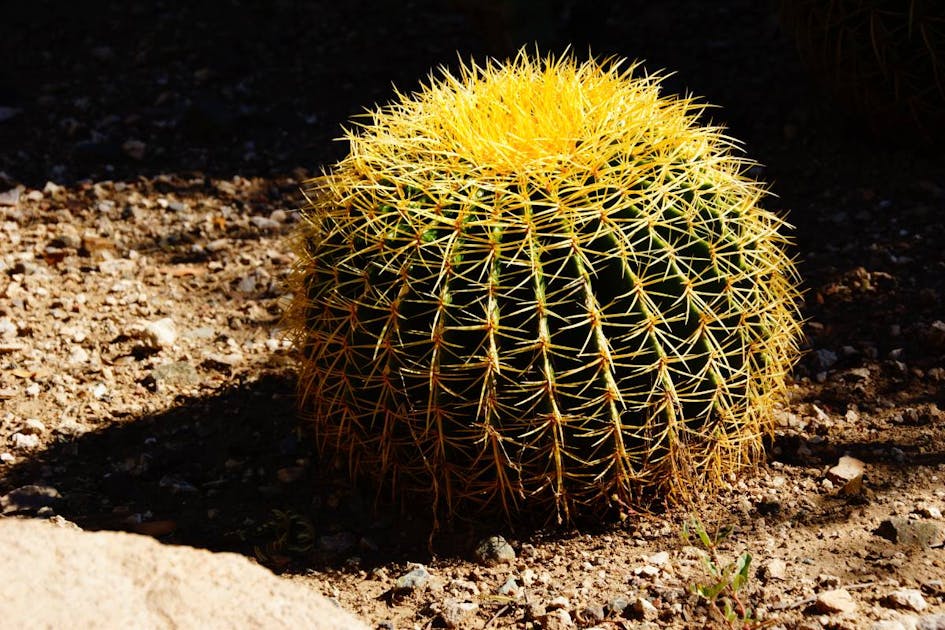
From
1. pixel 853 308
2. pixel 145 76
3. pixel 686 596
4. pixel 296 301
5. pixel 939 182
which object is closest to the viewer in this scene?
pixel 686 596

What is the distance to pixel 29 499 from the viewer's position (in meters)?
3.42

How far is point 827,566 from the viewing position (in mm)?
2926

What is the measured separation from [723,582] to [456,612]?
2.26ft

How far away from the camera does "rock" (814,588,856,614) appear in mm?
2686

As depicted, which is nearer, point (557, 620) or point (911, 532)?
point (557, 620)

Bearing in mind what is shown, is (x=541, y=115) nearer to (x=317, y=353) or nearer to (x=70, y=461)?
(x=317, y=353)

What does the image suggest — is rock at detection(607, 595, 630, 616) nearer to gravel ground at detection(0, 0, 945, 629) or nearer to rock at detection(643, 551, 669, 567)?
gravel ground at detection(0, 0, 945, 629)

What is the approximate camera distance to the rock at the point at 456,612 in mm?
2812

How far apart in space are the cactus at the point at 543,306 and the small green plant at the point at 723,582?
0.55 feet

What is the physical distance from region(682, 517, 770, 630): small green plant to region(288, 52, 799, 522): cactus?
168mm

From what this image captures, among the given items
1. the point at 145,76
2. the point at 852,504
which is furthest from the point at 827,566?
the point at 145,76

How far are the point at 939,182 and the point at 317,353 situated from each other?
10.2 feet

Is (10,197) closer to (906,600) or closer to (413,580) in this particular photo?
(413,580)

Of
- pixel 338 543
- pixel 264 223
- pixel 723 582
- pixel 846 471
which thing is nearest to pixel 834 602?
pixel 723 582
